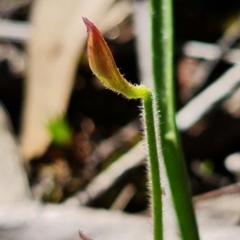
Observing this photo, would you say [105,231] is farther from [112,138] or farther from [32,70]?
[32,70]

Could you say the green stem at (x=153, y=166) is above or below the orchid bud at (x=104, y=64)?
below

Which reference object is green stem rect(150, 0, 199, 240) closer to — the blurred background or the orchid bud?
the orchid bud

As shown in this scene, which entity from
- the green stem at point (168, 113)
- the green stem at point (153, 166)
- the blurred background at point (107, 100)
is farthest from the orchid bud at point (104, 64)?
the blurred background at point (107, 100)

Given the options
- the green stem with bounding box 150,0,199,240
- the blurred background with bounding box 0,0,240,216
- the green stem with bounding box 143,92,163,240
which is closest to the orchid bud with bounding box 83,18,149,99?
the green stem with bounding box 143,92,163,240

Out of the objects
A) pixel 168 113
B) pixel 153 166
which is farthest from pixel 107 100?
pixel 153 166

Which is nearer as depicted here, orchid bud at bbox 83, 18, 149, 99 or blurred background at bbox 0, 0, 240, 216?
orchid bud at bbox 83, 18, 149, 99

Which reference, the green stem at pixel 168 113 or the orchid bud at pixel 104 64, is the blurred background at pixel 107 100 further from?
the orchid bud at pixel 104 64
